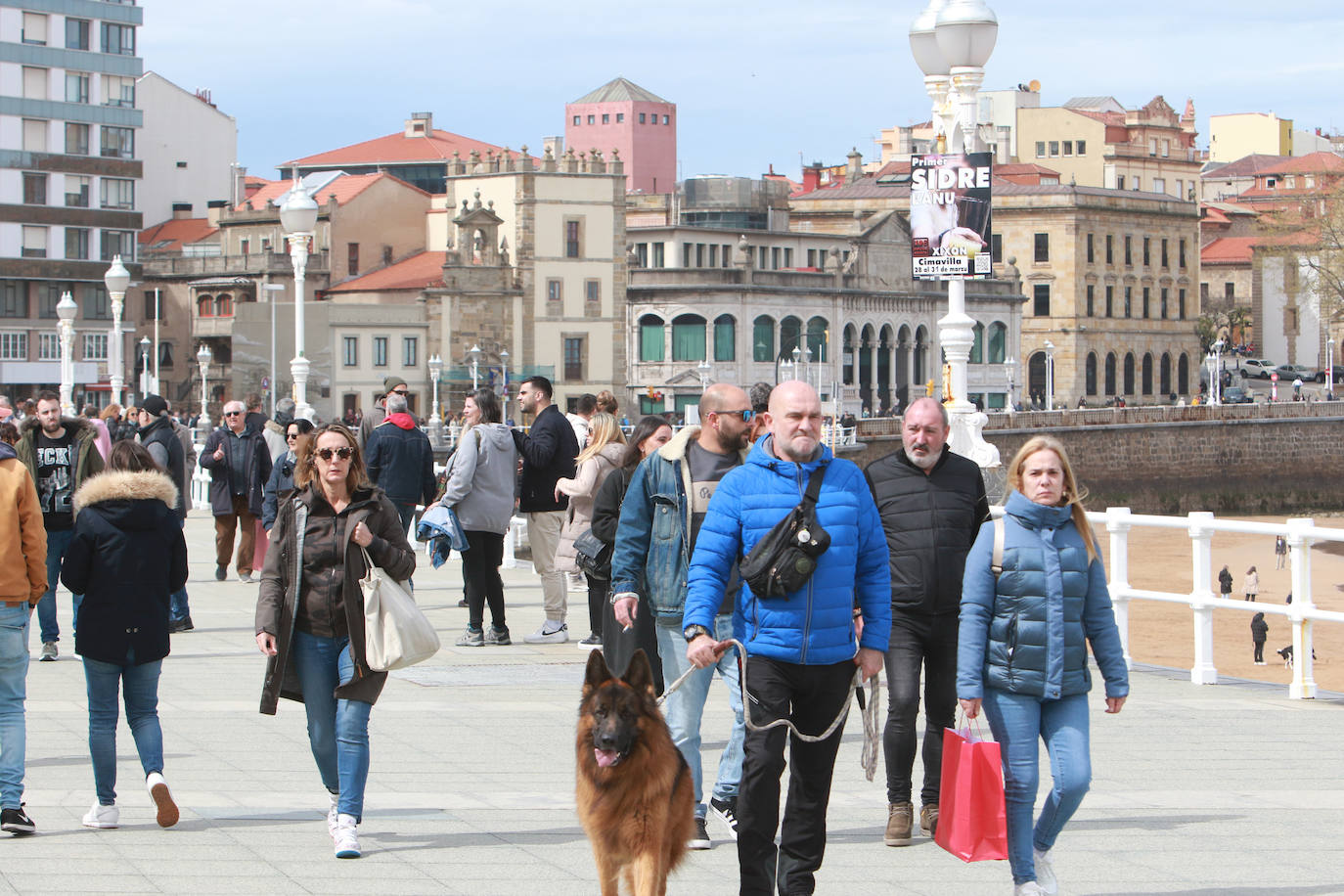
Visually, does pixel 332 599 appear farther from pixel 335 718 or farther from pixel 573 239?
pixel 573 239

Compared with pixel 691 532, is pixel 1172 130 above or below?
above

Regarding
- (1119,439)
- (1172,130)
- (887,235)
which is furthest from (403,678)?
(1172,130)

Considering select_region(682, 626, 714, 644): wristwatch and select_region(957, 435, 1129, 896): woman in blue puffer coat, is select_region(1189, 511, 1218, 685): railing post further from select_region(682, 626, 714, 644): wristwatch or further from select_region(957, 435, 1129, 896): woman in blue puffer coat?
select_region(682, 626, 714, 644): wristwatch

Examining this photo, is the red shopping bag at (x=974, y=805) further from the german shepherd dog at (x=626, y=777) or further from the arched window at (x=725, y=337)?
the arched window at (x=725, y=337)

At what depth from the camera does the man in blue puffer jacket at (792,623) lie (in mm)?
6090

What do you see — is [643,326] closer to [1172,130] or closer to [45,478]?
[1172,130]

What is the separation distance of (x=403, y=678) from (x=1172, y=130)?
117262mm

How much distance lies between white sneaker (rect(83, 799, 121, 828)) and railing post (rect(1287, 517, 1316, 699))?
7.17 m

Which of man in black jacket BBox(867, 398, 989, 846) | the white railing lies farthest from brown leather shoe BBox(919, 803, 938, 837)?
the white railing

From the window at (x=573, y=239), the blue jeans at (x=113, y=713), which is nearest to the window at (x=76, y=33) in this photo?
the window at (x=573, y=239)

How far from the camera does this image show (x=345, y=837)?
6.97 meters

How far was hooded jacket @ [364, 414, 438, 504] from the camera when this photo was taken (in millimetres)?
14609

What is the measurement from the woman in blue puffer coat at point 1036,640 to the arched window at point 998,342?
85630 mm

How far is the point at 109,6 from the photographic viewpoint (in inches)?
3083
